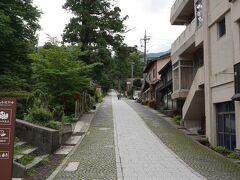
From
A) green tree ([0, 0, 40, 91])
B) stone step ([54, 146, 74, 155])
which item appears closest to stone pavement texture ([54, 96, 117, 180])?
stone step ([54, 146, 74, 155])

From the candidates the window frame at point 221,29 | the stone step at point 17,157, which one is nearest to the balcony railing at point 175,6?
the window frame at point 221,29

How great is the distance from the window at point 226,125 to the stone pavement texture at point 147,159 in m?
3.27

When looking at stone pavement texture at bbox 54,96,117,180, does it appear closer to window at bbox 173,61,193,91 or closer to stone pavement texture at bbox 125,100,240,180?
stone pavement texture at bbox 125,100,240,180

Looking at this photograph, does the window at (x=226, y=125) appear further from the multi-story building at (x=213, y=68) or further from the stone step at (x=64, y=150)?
the stone step at (x=64, y=150)

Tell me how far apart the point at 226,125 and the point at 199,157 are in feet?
12.9

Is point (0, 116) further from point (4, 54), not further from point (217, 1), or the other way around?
point (4, 54)

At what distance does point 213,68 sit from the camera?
2061cm

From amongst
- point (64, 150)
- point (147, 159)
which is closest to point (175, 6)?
point (64, 150)

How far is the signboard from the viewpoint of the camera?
361 inches

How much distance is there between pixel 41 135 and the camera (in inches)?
615

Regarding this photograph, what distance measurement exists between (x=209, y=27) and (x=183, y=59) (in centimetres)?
648

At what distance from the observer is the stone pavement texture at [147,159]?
40.2 ft

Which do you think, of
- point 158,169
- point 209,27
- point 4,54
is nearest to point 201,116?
point 209,27

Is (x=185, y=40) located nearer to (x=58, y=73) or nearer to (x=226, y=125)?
(x=226, y=125)
